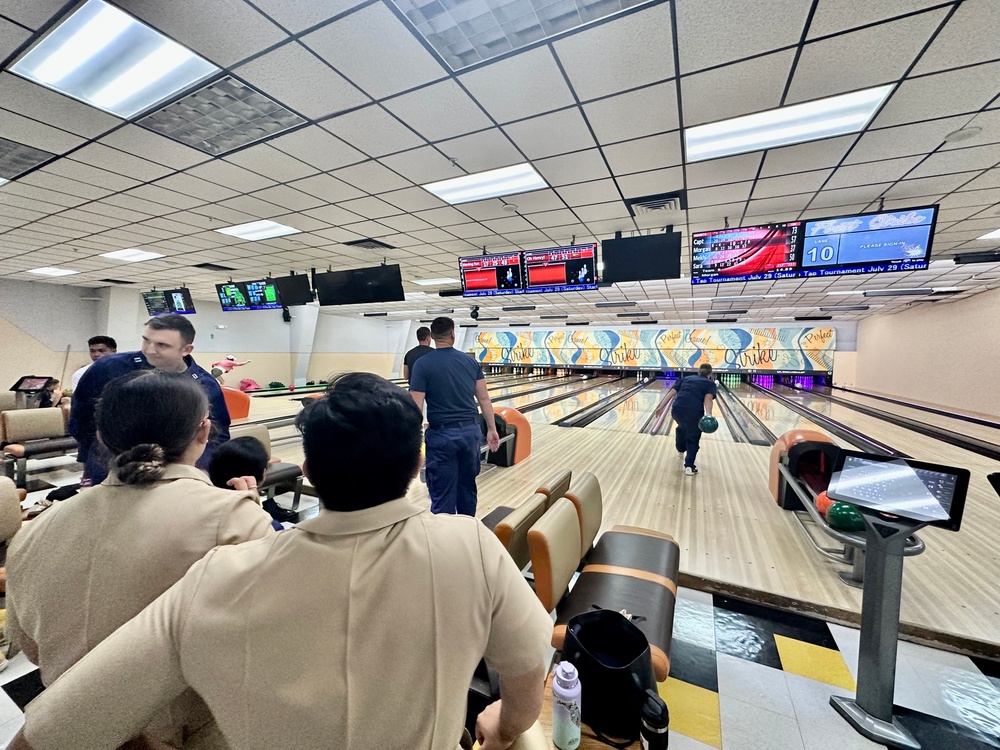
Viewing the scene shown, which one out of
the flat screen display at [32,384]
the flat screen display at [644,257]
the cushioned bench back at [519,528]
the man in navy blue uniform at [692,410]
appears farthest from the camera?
the flat screen display at [32,384]

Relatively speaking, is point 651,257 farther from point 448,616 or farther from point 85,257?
point 85,257

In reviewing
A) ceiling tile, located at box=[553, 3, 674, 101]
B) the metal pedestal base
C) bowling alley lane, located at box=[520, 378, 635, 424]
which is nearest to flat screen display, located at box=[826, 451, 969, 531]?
the metal pedestal base

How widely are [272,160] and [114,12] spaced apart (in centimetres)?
155

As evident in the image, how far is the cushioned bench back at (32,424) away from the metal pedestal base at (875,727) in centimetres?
728

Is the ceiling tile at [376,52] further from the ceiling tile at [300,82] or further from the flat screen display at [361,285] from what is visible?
the flat screen display at [361,285]

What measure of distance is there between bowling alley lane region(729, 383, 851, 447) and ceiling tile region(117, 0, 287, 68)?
833 cm

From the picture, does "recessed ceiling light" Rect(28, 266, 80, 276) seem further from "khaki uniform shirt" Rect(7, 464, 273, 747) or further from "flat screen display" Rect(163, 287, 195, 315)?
"khaki uniform shirt" Rect(7, 464, 273, 747)

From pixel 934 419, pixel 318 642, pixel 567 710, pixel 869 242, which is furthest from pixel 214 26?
pixel 934 419

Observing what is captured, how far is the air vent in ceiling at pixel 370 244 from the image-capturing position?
6.32m

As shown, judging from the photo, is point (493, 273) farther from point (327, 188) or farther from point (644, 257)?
point (327, 188)

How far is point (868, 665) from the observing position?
1.72 m

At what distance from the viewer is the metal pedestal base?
1633 millimetres

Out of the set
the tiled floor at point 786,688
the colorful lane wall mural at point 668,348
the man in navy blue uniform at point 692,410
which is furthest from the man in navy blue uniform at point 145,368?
the colorful lane wall mural at point 668,348

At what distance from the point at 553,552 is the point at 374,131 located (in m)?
3.18
